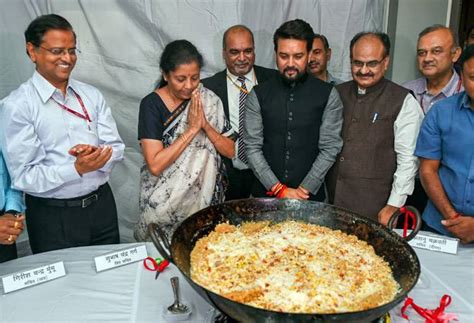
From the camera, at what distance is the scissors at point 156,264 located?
5.02 feet

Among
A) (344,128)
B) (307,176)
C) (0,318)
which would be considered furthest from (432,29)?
(0,318)

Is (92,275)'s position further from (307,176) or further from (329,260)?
(307,176)

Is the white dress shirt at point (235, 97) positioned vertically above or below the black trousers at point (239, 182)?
above

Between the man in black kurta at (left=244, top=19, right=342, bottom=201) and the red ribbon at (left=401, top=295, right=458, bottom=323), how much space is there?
0.87 m

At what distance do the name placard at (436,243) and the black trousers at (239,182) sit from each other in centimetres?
113

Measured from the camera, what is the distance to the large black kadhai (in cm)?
100

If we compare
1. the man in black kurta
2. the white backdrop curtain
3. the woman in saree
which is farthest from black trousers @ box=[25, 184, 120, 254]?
the white backdrop curtain

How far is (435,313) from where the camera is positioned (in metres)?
1.28

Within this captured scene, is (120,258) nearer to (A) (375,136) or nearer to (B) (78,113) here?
(B) (78,113)

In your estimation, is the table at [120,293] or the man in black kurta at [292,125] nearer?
the table at [120,293]

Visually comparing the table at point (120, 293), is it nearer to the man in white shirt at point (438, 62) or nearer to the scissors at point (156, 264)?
the scissors at point (156, 264)

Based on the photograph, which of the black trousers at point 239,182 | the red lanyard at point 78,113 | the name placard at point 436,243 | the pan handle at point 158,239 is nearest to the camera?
the pan handle at point 158,239

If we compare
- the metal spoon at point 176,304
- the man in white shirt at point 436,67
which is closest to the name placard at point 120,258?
the metal spoon at point 176,304

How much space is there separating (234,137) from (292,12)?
1.36 m
